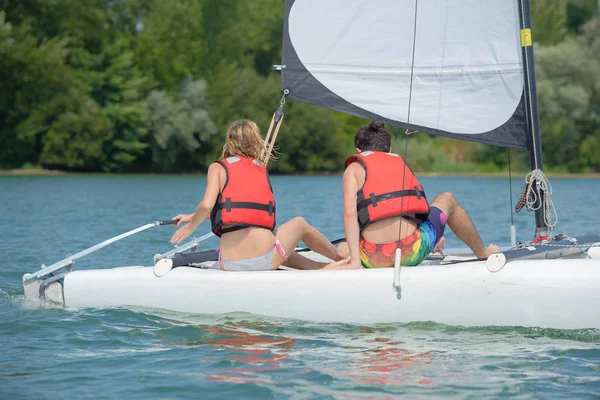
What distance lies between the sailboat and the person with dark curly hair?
0.18 m

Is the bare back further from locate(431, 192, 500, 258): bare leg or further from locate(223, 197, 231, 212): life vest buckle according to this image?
locate(223, 197, 231, 212): life vest buckle

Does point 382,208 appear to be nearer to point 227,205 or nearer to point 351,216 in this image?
point 351,216

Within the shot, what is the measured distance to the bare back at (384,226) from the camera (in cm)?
518

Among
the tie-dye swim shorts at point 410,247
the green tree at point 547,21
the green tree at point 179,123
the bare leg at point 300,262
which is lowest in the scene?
the bare leg at point 300,262

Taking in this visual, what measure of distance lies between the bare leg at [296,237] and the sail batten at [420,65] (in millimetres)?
909

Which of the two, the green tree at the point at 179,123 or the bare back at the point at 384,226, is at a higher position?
the green tree at the point at 179,123

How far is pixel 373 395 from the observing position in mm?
4047

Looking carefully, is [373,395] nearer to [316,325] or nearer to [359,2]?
[316,325]

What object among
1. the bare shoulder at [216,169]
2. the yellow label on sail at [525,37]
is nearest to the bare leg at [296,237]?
the bare shoulder at [216,169]

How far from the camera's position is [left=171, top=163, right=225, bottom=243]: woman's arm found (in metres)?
5.21

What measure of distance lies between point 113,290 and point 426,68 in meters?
2.44

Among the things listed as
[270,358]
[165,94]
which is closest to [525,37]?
[270,358]

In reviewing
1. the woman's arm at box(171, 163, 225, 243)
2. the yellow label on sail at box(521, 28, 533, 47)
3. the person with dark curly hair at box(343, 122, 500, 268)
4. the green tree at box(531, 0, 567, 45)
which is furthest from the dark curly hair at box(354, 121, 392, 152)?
the green tree at box(531, 0, 567, 45)

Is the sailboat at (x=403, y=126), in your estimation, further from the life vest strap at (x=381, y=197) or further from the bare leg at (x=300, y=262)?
the bare leg at (x=300, y=262)
